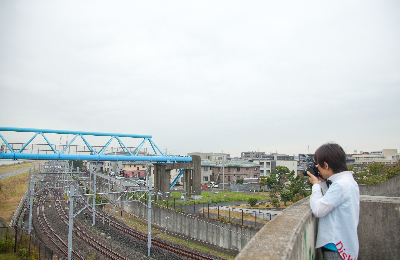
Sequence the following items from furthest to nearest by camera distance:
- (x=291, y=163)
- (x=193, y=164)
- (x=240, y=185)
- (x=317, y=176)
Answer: (x=291, y=163), (x=240, y=185), (x=193, y=164), (x=317, y=176)

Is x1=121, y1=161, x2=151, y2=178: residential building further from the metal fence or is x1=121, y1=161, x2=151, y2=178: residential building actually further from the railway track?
the metal fence

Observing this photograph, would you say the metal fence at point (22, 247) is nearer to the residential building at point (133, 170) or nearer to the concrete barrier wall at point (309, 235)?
the concrete barrier wall at point (309, 235)

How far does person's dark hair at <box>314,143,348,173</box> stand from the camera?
2117mm

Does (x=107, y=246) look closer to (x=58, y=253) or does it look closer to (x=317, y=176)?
(x=58, y=253)

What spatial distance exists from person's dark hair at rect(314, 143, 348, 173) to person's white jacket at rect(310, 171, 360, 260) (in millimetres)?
116

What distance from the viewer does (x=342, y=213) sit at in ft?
6.29

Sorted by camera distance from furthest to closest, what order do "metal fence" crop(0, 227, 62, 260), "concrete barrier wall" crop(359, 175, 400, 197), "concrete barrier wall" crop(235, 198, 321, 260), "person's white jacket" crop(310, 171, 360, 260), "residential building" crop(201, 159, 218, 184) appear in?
"residential building" crop(201, 159, 218, 184), "concrete barrier wall" crop(359, 175, 400, 197), "metal fence" crop(0, 227, 62, 260), "person's white jacket" crop(310, 171, 360, 260), "concrete barrier wall" crop(235, 198, 321, 260)

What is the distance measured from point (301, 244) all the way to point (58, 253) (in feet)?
55.2

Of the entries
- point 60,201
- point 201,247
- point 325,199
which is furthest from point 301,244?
point 60,201

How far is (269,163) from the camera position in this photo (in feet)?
161

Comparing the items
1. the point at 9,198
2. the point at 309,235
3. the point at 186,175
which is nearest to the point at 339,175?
A: the point at 309,235

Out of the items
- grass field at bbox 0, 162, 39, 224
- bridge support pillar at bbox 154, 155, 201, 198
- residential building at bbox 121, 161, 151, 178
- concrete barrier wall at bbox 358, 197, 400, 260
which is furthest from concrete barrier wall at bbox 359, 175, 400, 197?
residential building at bbox 121, 161, 151, 178

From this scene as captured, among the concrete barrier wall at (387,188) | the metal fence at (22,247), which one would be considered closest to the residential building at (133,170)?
the metal fence at (22,247)

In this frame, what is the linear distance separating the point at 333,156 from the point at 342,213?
0.49m
